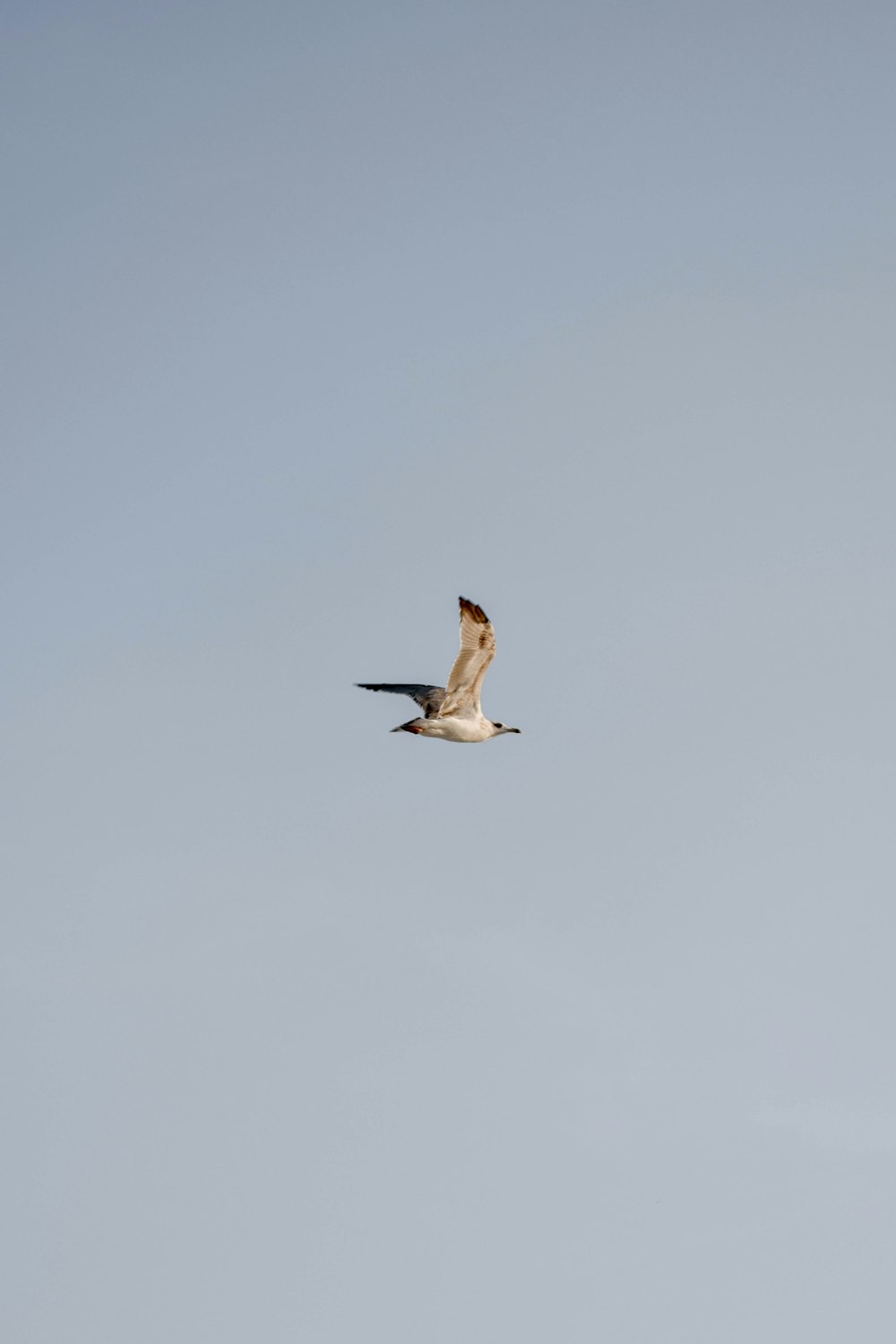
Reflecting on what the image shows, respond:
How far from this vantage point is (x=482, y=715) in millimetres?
78625

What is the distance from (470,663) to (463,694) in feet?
6.62

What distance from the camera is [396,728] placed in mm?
75125

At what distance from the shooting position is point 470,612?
72.6 metres

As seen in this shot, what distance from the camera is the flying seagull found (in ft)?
242

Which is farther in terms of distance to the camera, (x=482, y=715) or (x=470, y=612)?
(x=482, y=715)

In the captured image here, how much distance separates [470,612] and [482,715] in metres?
7.13

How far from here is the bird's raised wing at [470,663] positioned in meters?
73.0

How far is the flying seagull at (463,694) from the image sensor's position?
73625mm

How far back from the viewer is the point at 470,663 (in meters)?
74.9

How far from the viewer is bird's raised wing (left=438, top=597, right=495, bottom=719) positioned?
73000 mm

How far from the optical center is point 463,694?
76562 millimetres

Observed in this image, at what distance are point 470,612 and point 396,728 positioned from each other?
558cm
